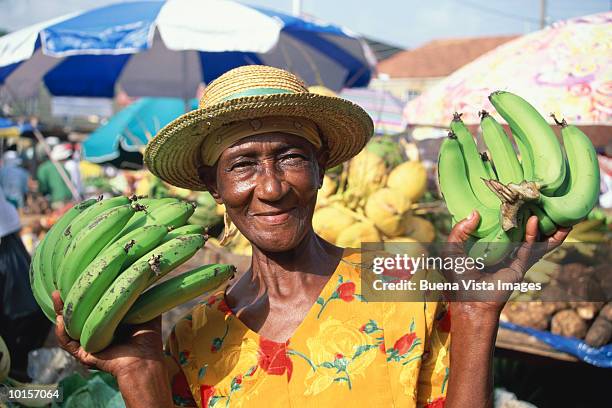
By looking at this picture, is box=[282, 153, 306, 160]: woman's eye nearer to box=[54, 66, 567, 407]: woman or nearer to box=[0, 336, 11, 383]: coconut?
box=[54, 66, 567, 407]: woman

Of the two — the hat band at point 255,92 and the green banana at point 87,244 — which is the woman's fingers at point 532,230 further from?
the green banana at point 87,244

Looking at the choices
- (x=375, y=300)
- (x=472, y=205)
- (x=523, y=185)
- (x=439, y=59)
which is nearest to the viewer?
(x=523, y=185)

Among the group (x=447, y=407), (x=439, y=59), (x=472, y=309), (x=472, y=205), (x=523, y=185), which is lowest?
(x=439, y=59)

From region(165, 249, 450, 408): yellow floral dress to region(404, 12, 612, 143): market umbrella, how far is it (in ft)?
7.73

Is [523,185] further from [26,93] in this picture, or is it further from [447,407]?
[26,93]

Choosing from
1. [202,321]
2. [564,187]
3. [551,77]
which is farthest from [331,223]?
[564,187]

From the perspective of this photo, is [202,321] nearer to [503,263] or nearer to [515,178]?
[503,263]

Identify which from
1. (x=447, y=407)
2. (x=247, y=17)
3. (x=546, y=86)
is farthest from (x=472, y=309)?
(x=247, y=17)

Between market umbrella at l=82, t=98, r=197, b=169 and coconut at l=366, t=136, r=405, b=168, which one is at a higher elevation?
coconut at l=366, t=136, r=405, b=168

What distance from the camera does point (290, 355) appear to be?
1.76m

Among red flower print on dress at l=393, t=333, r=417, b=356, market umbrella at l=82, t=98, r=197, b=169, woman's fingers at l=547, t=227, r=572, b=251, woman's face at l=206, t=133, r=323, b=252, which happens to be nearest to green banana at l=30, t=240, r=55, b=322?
woman's face at l=206, t=133, r=323, b=252

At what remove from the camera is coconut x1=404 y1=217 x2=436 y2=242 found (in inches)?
195

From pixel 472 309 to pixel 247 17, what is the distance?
488cm

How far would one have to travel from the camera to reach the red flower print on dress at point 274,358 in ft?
5.73
